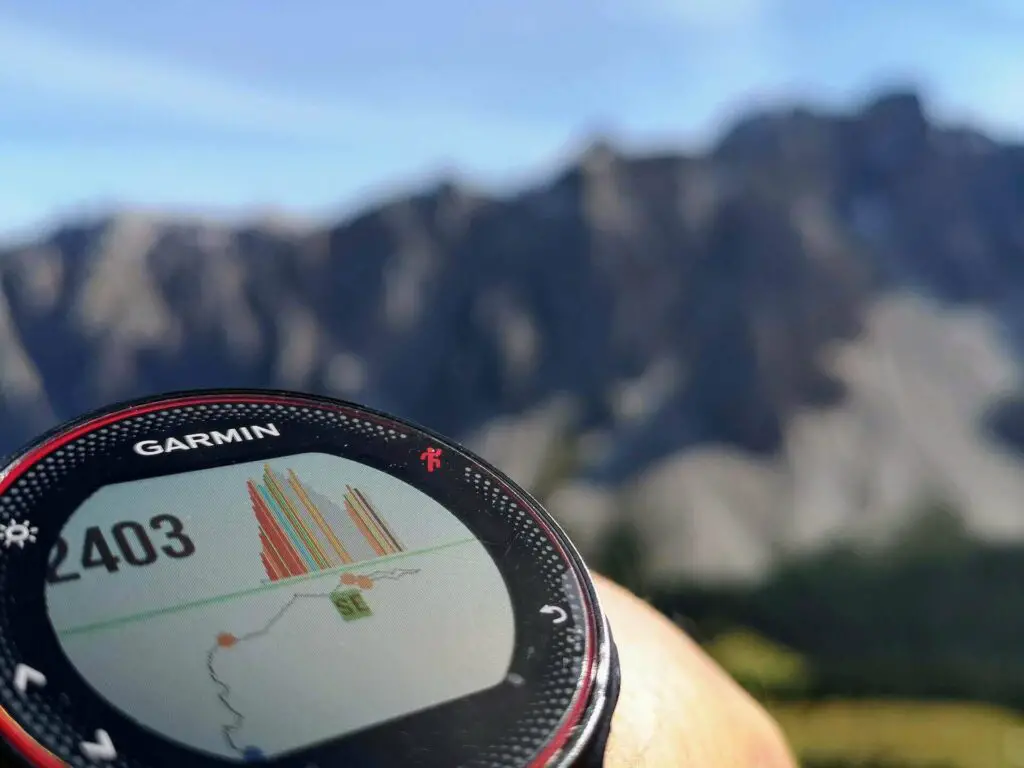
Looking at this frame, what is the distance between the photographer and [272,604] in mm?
763

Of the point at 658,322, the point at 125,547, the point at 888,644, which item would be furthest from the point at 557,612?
the point at 658,322

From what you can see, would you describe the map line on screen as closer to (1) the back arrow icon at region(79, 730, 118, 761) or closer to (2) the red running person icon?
(2) the red running person icon

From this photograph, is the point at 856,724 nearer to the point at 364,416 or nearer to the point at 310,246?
the point at 364,416

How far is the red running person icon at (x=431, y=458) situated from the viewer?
939 mm

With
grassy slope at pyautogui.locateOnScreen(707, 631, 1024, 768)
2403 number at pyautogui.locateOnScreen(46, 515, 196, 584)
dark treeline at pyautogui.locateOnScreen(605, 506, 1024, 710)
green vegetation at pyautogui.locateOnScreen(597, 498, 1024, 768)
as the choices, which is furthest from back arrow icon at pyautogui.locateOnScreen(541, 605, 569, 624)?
dark treeline at pyautogui.locateOnScreen(605, 506, 1024, 710)

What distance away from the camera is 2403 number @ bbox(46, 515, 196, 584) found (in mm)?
733

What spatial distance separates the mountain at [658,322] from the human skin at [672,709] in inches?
991

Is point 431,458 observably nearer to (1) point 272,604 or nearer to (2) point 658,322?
(1) point 272,604

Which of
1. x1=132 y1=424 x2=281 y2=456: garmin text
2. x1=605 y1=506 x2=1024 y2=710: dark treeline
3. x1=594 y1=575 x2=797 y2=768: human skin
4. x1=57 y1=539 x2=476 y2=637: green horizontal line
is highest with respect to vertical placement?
x1=132 y1=424 x2=281 y2=456: garmin text

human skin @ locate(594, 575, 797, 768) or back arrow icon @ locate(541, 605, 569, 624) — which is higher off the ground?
back arrow icon @ locate(541, 605, 569, 624)

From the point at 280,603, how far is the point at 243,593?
3 centimetres

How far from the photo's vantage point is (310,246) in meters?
36.8

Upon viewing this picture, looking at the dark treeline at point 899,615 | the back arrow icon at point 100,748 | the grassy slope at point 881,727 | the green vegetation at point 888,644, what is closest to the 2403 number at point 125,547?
the back arrow icon at point 100,748

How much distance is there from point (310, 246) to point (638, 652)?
37019 mm
